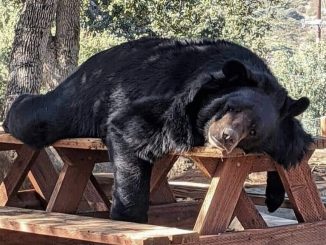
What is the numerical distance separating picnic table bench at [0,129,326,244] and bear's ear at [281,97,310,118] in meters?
0.25

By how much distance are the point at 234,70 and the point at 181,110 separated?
1.11 ft

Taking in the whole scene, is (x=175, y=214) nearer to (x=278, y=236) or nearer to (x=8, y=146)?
(x=8, y=146)

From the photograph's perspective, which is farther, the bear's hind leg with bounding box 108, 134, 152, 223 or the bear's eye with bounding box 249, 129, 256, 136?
Answer: the bear's hind leg with bounding box 108, 134, 152, 223

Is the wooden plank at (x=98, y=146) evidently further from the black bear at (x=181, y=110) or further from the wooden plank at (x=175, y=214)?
the wooden plank at (x=175, y=214)

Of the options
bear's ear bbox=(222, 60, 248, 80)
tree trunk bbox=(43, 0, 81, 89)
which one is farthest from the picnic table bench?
tree trunk bbox=(43, 0, 81, 89)

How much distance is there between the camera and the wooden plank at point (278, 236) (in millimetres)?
3492

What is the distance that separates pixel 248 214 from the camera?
A: 13.1ft

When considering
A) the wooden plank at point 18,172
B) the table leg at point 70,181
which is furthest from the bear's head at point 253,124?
the wooden plank at point 18,172

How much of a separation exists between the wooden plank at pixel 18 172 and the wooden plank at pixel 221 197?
183 centimetres

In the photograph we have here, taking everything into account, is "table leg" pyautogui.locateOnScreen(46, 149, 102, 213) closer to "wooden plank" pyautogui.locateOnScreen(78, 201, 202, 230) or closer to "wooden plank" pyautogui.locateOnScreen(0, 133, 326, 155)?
"wooden plank" pyautogui.locateOnScreen(0, 133, 326, 155)

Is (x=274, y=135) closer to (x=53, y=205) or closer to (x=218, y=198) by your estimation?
(x=218, y=198)

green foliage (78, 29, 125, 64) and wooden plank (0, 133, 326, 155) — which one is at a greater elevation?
wooden plank (0, 133, 326, 155)

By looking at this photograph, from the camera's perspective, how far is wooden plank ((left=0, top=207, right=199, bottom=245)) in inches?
116

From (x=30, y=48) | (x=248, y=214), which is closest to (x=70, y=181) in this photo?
(x=248, y=214)
